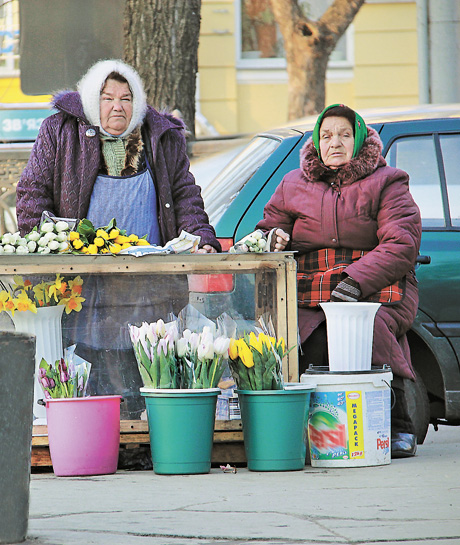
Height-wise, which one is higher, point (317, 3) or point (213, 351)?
point (317, 3)

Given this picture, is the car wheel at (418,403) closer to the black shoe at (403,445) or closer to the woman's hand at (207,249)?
the black shoe at (403,445)

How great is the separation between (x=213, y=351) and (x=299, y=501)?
101cm

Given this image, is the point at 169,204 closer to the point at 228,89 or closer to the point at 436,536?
the point at 436,536

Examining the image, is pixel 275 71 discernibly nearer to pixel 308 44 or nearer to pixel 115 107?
pixel 308 44

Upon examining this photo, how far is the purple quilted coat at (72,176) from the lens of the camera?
5.76 meters

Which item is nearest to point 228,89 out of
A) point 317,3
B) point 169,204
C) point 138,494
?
point 317,3

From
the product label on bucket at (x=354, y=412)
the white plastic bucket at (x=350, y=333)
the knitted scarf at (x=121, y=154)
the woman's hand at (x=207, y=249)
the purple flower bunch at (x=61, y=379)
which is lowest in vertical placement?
the product label on bucket at (x=354, y=412)

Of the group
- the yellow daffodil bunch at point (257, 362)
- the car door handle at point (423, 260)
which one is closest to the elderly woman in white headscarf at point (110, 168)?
the yellow daffodil bunch at point (257, 362)

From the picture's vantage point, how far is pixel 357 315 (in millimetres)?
5434

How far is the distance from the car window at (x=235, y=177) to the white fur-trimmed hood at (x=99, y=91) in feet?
2.37

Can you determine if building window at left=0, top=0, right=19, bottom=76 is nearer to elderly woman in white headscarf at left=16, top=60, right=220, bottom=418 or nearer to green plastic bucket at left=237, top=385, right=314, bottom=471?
elderly woman in white headscarf at left=16, top=60, right=220, bottom=418

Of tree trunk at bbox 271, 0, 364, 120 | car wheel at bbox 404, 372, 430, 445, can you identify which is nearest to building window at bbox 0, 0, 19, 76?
tree trunk at bbox 271, 0, 364, 120

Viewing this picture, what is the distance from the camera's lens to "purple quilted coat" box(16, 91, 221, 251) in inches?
227

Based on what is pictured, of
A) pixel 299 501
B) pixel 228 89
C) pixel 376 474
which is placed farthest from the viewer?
pixel 228 89
